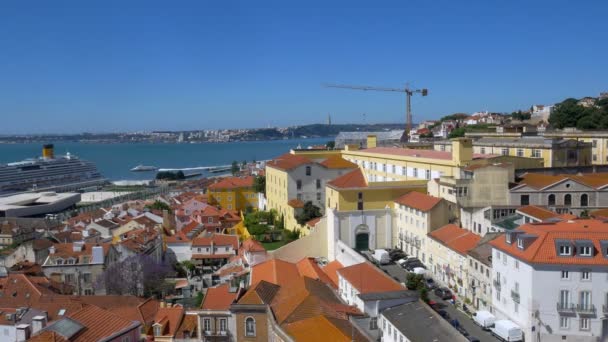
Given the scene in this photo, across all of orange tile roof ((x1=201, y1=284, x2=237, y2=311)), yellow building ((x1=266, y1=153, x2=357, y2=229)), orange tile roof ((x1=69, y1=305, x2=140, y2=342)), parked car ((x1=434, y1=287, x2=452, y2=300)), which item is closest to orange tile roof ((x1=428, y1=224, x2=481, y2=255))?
parked car ((x1=434, y1=287, x2=452, y2=300))

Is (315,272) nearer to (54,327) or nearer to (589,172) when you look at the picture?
(54,327)

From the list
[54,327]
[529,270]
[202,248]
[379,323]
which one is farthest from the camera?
[202,248]

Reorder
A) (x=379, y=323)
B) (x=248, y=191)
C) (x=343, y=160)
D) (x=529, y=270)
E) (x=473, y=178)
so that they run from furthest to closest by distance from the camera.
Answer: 1. (x=248, y=191)
2. (x=343, y=160)
3. (x=473, y=178)
4. (x=379, y=323)
5. (x=529, y=270)

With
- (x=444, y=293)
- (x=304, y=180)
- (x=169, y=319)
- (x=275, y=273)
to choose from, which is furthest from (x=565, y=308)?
(x=304, y=180)

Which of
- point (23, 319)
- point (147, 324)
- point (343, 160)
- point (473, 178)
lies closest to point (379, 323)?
point (147, 324)

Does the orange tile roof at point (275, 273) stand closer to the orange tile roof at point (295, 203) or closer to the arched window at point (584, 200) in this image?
the orange tile roof at point (295, 203)

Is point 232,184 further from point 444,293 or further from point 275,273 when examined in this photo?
point 444,293
